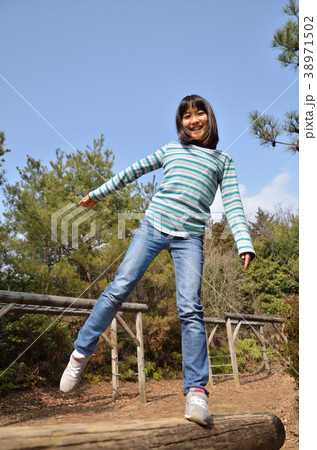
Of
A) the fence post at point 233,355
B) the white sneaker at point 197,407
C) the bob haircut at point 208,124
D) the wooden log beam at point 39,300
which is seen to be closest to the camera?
the white sneaker at point 197,407

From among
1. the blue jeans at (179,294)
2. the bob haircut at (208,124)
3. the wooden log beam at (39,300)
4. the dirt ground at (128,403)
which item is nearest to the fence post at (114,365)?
the dirt ground at (128,403)

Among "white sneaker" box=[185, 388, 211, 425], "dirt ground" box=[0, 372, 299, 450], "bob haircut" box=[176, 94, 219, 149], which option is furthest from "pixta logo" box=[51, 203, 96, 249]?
"white sneaker" box=[185, 388, 211, 425]

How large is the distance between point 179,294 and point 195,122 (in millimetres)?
1042

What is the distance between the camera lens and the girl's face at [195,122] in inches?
92.7

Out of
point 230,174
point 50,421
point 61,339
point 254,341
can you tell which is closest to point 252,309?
point 254,341

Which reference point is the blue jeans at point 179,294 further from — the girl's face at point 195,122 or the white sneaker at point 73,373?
the girl's face at point 195,122

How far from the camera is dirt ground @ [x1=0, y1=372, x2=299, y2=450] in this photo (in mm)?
6238

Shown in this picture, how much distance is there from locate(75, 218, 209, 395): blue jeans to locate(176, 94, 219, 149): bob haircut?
58 cm

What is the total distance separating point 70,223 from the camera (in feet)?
35.8

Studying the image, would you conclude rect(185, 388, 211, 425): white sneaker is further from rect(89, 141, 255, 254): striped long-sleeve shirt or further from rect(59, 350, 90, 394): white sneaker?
rect(89, 141, 255, 254): striped long-sleeve shirt

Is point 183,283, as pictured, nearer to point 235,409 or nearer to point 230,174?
point 230,174

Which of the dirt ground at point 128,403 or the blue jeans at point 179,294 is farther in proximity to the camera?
the dirt ground at point 128,403

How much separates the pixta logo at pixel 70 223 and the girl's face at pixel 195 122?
8.53 m

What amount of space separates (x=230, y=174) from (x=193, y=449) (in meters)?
1.48
